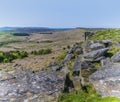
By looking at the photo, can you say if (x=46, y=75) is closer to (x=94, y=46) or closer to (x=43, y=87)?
(x=43, y=87)

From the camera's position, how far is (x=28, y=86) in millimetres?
15219

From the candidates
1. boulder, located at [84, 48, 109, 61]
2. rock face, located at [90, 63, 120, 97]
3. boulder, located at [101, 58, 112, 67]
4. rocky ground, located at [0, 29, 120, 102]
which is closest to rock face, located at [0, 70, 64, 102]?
rocky ground, located at [0, 29, 120, 102]

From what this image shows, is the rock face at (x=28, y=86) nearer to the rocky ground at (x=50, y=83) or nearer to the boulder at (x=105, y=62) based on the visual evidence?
the rocky ground at (x=50, y=83)

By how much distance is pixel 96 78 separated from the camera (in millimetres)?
19406

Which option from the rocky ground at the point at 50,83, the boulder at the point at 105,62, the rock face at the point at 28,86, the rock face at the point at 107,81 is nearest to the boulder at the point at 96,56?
the boulder at the point at 105,62

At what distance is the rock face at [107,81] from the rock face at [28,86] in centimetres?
290

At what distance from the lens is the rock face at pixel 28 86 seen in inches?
562

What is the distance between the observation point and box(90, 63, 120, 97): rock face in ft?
55.2

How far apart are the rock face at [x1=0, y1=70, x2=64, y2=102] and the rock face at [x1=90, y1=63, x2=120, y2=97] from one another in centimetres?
290

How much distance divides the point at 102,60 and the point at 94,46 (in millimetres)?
8146

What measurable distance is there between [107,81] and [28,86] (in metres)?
6.25

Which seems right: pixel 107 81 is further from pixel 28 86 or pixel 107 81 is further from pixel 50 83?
pixel 28 86

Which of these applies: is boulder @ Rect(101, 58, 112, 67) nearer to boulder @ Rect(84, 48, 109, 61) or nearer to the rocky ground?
boulder @ Rect(84, 48, 109, 61)

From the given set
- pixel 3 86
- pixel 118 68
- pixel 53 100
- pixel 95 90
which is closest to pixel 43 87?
pixel 53 100
